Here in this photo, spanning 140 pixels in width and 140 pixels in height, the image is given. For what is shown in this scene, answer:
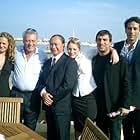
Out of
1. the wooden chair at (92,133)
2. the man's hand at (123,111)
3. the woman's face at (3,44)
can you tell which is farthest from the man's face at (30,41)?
the wooden chair at (92,133)

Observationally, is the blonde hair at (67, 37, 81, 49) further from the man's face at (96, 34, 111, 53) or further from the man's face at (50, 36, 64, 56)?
the man's face at (96, 34, 111, 53)

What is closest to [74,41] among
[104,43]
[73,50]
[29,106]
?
[73,50]

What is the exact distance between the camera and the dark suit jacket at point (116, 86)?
3932mm

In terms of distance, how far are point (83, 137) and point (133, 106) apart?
1.59 metres

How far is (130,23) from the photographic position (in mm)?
4066

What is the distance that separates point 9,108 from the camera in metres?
3.90

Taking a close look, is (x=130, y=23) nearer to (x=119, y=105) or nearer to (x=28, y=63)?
(x=119, y=105)

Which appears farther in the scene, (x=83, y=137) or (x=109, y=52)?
(x=109, y=52)

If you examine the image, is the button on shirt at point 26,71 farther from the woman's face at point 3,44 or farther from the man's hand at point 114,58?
the man's hand at point 114,58

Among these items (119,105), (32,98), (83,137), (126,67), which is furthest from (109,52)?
(83,137)

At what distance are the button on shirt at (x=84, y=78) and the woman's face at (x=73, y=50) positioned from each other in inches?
2.4

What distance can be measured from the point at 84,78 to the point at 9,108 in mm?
948

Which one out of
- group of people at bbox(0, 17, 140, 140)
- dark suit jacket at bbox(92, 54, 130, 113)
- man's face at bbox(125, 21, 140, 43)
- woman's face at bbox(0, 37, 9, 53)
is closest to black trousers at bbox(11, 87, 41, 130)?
group of people at bbox(0, 17, 140, 140)

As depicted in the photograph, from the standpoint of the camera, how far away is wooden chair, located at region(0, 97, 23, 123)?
12.6ft
